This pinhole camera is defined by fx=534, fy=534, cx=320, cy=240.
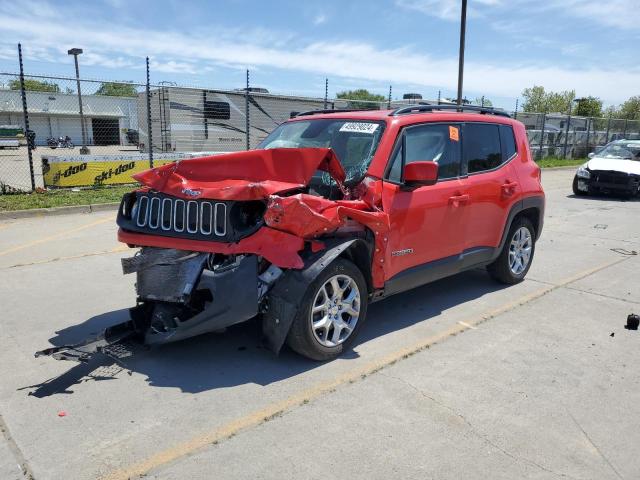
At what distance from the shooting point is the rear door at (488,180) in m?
5.27

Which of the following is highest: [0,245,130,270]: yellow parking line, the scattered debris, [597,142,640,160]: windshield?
[597,142,640,160]: windshield

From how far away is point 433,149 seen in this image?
4918 mm

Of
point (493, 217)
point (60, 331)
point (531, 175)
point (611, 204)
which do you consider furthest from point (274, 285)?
point (611, 204)

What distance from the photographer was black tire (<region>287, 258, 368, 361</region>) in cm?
377

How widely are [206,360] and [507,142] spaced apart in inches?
157

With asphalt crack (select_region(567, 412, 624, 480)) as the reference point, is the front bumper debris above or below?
above

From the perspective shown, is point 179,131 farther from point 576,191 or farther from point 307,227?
point 307,227

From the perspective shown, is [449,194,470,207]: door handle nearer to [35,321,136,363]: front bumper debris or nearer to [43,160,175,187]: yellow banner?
[35,321,136,363]: front bumper debris

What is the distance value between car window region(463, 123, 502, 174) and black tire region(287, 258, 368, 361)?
1927 mm

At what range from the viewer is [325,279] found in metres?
3.86

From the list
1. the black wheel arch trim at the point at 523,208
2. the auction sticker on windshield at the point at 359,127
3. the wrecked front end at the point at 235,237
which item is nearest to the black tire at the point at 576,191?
the black wheel arch trim at the point at 523,208

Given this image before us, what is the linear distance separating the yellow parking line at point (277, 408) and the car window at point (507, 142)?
1.76 metres

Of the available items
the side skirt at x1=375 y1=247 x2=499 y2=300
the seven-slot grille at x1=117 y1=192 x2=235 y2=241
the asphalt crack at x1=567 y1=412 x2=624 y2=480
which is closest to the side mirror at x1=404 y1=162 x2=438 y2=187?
the side skirt at x1=375 y1=247 x2=499 y2=300

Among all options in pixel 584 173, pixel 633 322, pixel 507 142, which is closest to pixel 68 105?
pixel 584 173
